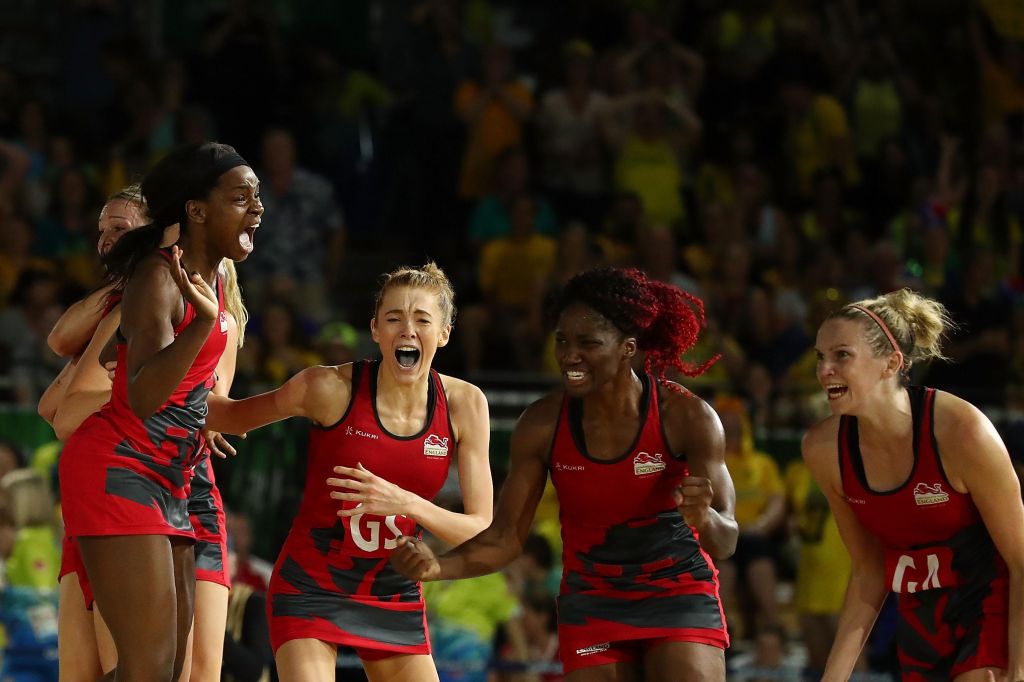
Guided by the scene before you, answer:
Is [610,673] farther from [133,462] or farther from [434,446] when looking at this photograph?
[133,462]

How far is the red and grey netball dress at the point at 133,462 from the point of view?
4578mm

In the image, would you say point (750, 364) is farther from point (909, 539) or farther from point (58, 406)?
point (58, 406)

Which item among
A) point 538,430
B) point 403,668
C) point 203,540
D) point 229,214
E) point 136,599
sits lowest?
point 403,668

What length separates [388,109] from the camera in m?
11.9

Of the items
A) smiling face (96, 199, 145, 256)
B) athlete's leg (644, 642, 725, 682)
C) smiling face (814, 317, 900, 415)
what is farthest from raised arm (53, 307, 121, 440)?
smiling face (814, 317, 900, 415)

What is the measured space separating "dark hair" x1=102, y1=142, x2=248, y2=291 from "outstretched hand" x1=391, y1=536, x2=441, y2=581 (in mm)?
1149

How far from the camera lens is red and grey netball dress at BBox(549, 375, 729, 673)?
513cm

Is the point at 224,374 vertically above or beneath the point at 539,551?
above

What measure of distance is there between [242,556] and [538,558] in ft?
5.09

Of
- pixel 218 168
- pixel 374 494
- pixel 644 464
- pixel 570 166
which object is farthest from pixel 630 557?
pixel 570 166

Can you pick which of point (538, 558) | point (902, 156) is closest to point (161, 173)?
point (538, 558)

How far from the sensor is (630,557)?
5.18 meters

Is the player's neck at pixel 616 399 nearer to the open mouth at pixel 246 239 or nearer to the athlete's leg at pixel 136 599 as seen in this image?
the open mouth at pixel 246 239

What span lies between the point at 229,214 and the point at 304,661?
1482mm
